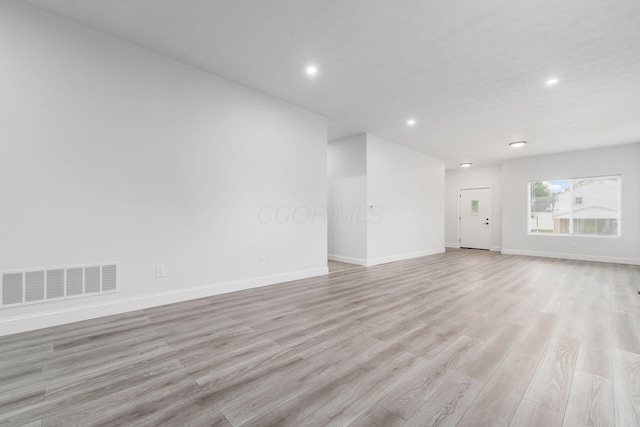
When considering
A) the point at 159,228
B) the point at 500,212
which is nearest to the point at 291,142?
the point at 159,228

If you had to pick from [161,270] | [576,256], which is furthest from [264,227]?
[576,256]

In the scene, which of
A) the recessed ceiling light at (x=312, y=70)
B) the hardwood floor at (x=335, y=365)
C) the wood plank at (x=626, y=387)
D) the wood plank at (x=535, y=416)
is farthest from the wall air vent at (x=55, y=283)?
the wood plank at (x=626, y=387)

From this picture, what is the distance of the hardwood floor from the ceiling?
114 inches

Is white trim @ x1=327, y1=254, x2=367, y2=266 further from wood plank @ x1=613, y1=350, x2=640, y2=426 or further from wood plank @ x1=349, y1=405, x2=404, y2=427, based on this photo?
wood plank @ x1=349, y1=405, x2=404, y2=427

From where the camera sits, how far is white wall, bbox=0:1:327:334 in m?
2.41

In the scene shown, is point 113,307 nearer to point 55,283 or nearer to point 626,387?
point 55,283

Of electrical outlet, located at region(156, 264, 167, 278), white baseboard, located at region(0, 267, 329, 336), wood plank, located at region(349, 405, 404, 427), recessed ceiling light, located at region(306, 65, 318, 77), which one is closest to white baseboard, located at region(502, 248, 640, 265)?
white baseboard, located at region(0, 267, 329, 336)

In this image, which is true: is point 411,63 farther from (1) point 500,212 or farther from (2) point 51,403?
(1) point 500,212

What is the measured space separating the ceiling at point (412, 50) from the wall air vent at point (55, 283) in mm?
2437

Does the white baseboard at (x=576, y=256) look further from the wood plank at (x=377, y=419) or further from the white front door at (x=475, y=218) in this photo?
the wood plank at (x=377, y=419)

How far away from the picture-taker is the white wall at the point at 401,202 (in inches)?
237

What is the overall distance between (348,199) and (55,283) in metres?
4.94

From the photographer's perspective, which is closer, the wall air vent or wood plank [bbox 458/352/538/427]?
wood plank [bbox 458/352/538/427]

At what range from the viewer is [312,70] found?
135 inches
